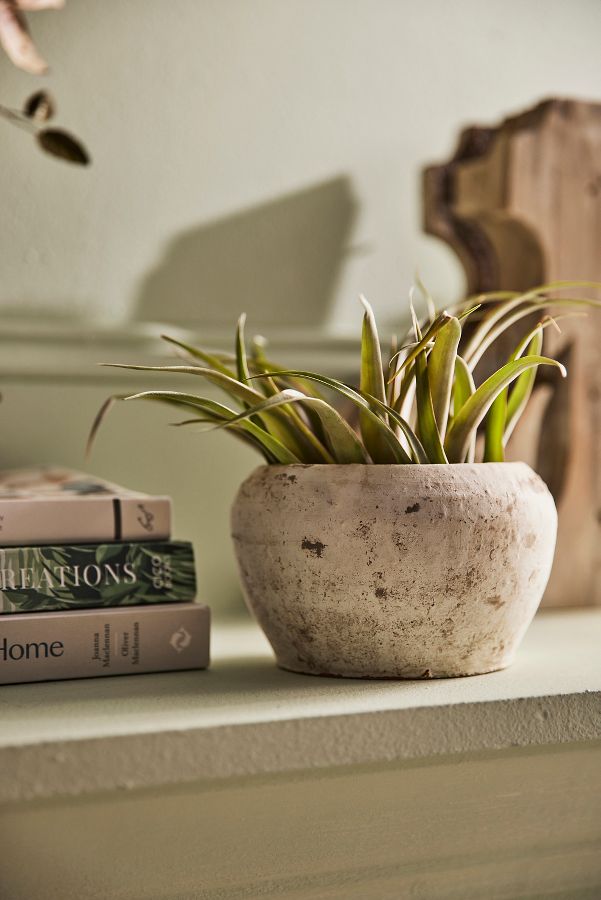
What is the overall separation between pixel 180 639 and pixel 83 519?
9 centimetres

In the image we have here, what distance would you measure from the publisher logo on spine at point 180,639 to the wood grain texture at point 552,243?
36 cm

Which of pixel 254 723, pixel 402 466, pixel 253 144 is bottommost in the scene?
pixel 254 723

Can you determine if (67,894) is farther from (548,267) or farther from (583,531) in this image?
(548,267)

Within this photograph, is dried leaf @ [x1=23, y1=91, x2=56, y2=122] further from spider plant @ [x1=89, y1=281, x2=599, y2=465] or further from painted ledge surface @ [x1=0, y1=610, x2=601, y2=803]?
painted ledge surface @ [x1=0, y1=610, x2=601, y2=803]

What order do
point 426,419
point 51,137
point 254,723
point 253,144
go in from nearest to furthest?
point 254,723
point 426,419
point 51,137
point 253,144

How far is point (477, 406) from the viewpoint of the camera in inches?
22.7

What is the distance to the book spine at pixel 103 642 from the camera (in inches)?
22.3

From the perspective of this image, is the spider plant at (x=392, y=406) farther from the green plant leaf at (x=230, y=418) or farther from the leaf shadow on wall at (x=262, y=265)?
the leaf shadow on wall at (x=262, y=265)

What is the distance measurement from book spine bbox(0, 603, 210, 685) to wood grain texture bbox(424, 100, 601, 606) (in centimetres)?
36

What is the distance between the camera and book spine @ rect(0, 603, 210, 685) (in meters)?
0.57

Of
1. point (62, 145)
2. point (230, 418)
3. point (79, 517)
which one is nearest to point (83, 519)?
point (79, 517)

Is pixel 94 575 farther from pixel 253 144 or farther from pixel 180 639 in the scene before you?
pixel 253 144

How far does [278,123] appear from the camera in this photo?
0.86 m

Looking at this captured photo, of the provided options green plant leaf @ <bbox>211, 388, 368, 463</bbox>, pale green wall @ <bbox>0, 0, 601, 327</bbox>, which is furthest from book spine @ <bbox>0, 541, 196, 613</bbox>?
pale green wall @ <bbox>0, 0, 601, 327</bbox>
